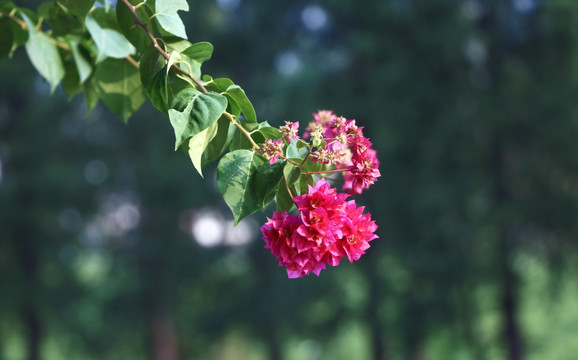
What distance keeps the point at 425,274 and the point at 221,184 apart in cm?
848

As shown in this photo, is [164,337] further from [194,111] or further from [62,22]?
[194,111]

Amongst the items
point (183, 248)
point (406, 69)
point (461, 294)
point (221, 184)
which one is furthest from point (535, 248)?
point (221, 184)

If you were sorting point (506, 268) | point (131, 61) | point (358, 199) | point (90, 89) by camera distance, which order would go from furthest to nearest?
point (358, 199)
point (506, 268)
point (90, 89)
point (131, 61)

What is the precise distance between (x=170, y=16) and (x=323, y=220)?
22.6 inches

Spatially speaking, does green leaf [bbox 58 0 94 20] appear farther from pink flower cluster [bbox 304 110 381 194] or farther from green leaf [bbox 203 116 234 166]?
pink flower cluster [bbox 304 110 381 194]

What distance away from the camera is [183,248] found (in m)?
10.9

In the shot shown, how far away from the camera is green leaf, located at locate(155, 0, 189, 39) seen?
123 cm

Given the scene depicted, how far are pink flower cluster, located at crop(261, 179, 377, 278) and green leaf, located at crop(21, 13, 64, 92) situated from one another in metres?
0.95

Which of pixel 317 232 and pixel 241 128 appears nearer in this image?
pixel 317 232

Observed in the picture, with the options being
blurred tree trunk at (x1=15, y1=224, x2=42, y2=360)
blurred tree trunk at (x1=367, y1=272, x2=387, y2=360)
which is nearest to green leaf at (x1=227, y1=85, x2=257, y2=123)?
blurred tree trunk at (x1=367, y1=272, x2=387, y2=360)

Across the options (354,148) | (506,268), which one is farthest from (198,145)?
(506,268)

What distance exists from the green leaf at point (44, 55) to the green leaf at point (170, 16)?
58cm

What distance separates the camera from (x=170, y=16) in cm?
125

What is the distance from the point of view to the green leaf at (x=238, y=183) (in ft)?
3.49
